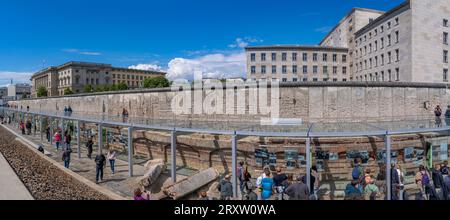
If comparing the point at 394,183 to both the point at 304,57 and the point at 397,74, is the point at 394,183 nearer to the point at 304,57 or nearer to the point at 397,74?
the point at 397,74

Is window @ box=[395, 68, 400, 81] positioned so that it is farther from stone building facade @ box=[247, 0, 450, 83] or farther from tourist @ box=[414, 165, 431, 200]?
tourist @ box=[414, 165, 431, 200]

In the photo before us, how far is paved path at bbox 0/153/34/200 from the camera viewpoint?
8.14 m

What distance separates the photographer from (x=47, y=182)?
436 inches

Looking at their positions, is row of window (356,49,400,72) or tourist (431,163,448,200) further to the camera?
row of window (356,49,400,72)

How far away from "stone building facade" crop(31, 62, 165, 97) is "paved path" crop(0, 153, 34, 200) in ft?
303

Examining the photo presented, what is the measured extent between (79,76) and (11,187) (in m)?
96.9

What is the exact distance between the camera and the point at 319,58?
2296 inches

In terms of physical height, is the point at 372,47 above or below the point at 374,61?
above

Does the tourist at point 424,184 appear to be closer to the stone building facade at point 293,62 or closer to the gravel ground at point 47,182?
the gravel ground at point 47,182

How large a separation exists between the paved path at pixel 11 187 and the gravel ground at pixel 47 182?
25 centimetres

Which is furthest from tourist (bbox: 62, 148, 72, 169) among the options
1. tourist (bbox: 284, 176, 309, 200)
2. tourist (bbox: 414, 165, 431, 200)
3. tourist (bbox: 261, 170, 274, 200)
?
tourist (bbox: 414, 165, 431, 200)

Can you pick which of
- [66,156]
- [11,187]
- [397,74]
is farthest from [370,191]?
[397,74]

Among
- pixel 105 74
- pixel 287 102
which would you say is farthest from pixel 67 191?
pixel 105 74
